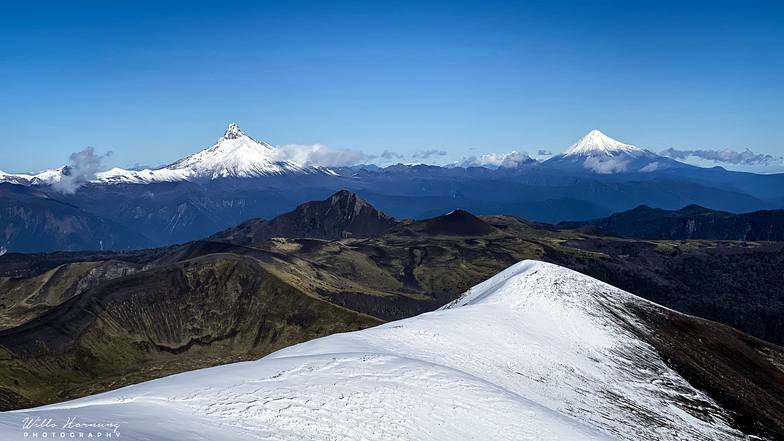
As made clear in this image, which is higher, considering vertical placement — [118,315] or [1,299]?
[118,315]

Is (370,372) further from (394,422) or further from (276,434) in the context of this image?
(276,434)

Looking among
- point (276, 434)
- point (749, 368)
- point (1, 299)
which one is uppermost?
point (276, 434)

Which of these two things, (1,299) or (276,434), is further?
(1,299)

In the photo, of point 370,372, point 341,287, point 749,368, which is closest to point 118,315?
point 341,287

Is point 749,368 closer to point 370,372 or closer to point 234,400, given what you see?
point 370,372

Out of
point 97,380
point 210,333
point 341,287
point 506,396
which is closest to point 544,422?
point 506,396

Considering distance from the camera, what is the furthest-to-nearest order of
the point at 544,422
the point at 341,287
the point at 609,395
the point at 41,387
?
1. the point at 341,287
2. the point at 41,387
3. the point at 609,395
4. the point at 544,422

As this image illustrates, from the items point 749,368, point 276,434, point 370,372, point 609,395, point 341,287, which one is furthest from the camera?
point 341,287
